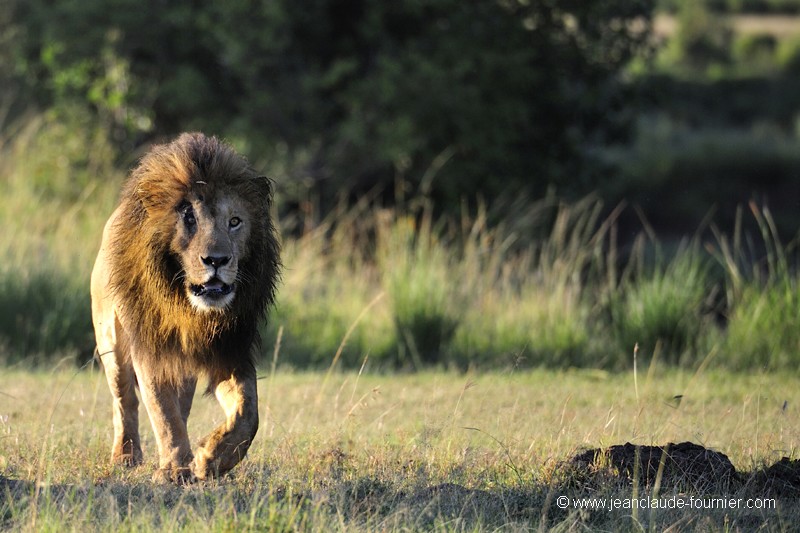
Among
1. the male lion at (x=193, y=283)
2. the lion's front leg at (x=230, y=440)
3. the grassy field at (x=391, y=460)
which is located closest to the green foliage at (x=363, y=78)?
the grassy field at (x=391, y=460)

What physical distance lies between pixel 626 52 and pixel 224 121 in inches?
211

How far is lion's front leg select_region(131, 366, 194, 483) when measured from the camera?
16.5 ft

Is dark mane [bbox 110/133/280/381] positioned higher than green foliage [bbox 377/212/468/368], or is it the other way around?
dark mane [bbox 110/133/280/381]

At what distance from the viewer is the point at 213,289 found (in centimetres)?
504

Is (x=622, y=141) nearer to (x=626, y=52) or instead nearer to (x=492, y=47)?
(x=626, y=52)

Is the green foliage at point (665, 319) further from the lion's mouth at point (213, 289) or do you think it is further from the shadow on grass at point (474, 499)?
the lion's mouth at point (213, 289)

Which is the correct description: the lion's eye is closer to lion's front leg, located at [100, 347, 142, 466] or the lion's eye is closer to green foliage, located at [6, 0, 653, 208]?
lion's front leg, located at [100, 347, 142, 466]

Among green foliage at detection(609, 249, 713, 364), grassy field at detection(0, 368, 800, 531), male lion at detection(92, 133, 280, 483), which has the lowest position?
green foliage at detection(609, 249, 713, 364)

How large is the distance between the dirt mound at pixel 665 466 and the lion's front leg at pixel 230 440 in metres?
1.37

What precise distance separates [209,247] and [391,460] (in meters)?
1.31

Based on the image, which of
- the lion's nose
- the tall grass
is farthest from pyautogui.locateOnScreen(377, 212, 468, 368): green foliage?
the lion's nose

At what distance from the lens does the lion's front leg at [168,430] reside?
5031 millimetres

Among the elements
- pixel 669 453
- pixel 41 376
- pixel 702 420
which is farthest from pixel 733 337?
pixel 41 376

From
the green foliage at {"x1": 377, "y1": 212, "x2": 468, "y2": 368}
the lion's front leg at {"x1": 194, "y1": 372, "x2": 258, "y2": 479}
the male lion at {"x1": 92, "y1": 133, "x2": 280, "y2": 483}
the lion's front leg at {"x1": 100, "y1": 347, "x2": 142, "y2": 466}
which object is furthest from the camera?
the green foliage at {"x1": 377, "y1": 212, "x2": 468, "y2": 368}
